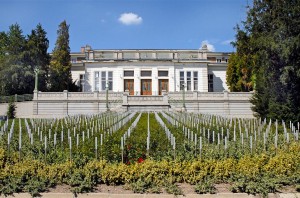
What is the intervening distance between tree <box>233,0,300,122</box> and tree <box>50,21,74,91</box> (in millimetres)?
31082

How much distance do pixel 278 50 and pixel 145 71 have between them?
29.5 m

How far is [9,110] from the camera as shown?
36.0m

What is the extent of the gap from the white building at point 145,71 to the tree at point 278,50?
24.3 metres

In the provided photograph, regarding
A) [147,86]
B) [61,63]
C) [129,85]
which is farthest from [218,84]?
[61,63]

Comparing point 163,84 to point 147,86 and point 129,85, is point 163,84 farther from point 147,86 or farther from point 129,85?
point 129,85

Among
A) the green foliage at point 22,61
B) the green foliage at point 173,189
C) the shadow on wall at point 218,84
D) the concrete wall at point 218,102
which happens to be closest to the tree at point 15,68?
the green foliage at point 22,61

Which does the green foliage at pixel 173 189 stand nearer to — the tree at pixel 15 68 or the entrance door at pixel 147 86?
the tree at pixel 15 68

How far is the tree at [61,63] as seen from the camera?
4622 cm

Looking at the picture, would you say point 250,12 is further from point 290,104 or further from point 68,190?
point 68,190

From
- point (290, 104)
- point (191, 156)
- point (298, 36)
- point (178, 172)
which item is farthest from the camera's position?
point (290, 104)

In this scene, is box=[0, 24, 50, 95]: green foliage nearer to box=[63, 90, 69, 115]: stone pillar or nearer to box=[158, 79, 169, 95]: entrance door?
box=[63, 90, 69, 115]: stone pillar

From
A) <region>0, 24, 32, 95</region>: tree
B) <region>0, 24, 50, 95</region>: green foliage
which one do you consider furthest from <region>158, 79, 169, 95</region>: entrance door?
<region>0, 24, 32, 95</region>: tree

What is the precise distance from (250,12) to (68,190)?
71.9 feet

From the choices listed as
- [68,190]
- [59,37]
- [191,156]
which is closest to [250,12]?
[191,156]
